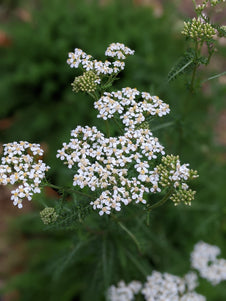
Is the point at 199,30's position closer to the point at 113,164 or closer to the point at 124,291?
the point at 113,164

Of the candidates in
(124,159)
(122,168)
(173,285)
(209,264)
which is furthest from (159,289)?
(124,159)

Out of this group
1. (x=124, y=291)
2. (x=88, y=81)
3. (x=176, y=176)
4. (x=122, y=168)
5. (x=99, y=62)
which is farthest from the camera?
(x=124, y=291)

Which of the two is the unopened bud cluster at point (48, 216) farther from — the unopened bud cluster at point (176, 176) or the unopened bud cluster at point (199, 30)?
the unopened bud cluster at point (199, 30)

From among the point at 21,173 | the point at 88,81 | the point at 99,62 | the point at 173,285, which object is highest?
the point at 99,62

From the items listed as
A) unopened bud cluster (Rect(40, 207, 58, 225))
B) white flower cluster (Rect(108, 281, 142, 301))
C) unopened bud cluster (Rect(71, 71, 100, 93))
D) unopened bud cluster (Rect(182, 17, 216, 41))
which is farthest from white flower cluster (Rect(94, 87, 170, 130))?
white flower cluster (Rect(108, 281, 142, 301))

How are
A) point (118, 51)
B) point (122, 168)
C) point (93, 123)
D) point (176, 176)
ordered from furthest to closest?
point (93, 123), point (118, 51), point (122, 168), point (176, 176)

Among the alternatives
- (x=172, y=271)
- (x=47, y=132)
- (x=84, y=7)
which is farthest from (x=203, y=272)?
(x=84, y=7)

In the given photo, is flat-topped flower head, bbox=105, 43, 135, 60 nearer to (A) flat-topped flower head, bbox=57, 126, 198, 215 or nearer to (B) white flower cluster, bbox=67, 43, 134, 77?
(B) white flower cluster, bbox=67, 43, 134, 77
